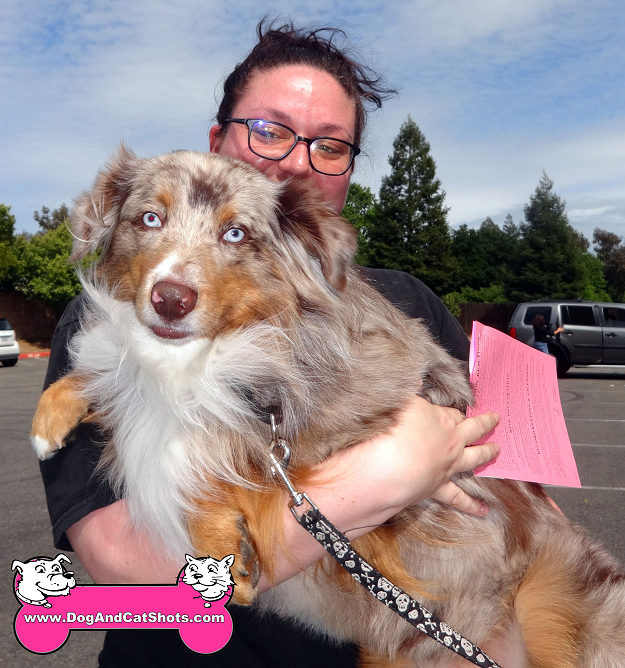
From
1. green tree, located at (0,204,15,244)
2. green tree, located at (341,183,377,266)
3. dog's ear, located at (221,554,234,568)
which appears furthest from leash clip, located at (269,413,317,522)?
green tree, located at (341,183,377,266)

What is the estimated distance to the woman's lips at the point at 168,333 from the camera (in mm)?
1954

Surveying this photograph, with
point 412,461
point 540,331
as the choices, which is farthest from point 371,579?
point 540,331

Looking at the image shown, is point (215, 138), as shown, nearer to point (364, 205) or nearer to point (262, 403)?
point (262, 403)

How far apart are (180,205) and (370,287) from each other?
885 millimetres

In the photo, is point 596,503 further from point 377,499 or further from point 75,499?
point 75,499

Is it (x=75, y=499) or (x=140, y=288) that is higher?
(x=140, y=288)

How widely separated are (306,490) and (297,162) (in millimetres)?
1461

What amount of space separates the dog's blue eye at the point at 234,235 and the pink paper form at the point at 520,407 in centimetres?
105

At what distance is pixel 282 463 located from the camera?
2023mm

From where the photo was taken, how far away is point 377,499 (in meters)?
1.92

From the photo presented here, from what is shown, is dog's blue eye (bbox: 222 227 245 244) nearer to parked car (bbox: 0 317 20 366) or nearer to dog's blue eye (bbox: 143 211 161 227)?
dog's blue eye (bbox: 143 211 161 227)

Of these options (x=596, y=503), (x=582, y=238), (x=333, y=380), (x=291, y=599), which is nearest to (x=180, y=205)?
(x=333, y=380)

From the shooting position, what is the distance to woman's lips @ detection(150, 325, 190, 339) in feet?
6.41

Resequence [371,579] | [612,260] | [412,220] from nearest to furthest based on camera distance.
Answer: [371,579] < [412,220] < [612,260]
